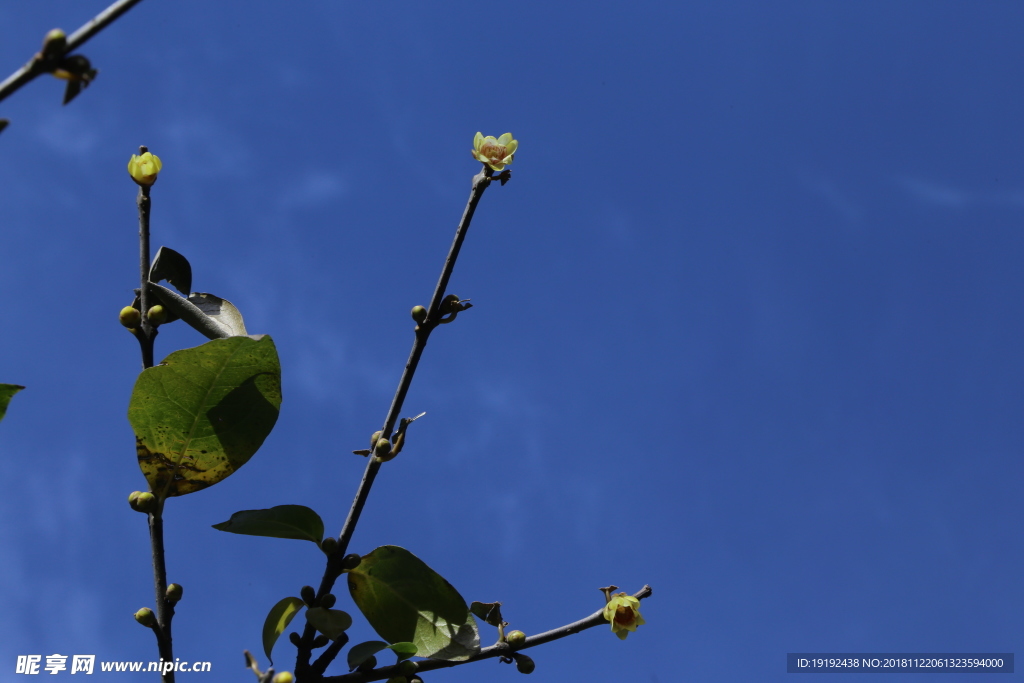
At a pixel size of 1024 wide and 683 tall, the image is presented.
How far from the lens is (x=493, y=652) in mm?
1831

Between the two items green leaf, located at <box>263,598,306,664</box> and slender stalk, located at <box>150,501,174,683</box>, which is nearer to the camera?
slender stalk, located at <box>150,501,174,683</box>

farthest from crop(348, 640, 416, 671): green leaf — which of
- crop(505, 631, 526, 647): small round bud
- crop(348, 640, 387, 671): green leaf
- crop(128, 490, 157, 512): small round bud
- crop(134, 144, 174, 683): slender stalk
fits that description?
crop(128, 490, 157, 512): small round bud

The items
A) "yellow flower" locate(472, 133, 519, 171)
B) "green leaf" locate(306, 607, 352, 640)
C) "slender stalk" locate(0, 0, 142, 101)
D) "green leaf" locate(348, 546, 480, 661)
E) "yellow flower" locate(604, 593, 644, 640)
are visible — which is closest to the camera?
"slender stalk" locate(0, 0, 142, 101)

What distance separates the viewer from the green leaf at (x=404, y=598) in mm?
1933

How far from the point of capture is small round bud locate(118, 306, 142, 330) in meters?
1.72

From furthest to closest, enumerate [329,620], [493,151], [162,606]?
[493,151]
[329,620]
[162,606]

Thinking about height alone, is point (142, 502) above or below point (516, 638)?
above

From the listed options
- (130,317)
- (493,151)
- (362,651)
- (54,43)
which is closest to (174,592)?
(362,651)

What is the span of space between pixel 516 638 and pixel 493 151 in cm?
122

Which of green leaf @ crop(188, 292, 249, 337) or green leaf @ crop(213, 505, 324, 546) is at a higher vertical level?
green leaf @ crop(188, 292, 249, 337)

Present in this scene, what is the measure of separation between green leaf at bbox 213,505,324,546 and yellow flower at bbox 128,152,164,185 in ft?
2.62

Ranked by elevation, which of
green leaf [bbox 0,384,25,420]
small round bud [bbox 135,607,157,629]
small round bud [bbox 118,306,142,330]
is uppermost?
small round bud [bbox 118,306,142,330]

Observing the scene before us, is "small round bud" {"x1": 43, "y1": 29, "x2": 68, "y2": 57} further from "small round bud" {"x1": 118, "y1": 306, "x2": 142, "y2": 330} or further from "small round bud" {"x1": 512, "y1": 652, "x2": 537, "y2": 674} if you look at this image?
"small round bud" {"x1": 512, "y1": 652, "x2": 537, "y2": 674}

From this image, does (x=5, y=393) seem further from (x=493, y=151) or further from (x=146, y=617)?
(x=493, y=151)
